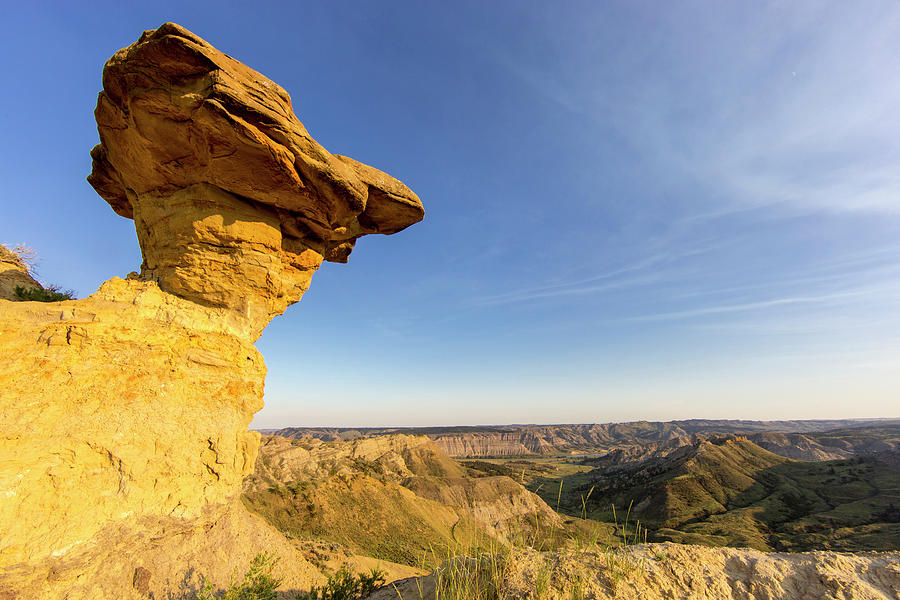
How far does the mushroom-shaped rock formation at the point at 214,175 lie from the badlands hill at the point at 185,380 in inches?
1.7

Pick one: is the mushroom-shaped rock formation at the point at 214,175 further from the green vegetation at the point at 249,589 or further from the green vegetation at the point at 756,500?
the green vegetation at the point at 756,500

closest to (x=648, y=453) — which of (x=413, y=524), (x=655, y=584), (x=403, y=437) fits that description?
(x=403, y=437)

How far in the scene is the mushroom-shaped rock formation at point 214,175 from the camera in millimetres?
7840

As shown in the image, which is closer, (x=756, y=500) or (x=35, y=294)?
(x=35, y=294)

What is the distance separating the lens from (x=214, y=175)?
29.7 feet

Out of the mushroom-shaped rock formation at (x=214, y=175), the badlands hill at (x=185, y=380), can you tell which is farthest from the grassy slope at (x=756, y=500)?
the mushroom-shaped rock formation at (x=214, y=175)

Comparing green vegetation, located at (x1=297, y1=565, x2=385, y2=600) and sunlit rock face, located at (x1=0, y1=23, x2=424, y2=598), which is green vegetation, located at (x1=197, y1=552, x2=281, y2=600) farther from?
sunlit rock face, located at (x1=0, y1=23, x2=424, y2=598)

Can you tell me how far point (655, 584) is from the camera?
4762 mm

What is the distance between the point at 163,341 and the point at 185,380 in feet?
3.36

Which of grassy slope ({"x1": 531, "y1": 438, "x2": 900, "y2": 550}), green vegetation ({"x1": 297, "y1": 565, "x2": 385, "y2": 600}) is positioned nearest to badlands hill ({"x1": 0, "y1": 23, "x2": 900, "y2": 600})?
green vegetation ({"x1": 297, "y1": 565, "x2": 385, "y2": 600})

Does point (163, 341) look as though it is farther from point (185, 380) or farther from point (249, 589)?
point (249, 589)

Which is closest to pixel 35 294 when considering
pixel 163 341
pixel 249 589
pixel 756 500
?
pixel 163 341

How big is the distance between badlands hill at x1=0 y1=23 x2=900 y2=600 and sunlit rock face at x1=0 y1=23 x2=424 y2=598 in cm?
3

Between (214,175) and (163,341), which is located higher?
(214,175)
